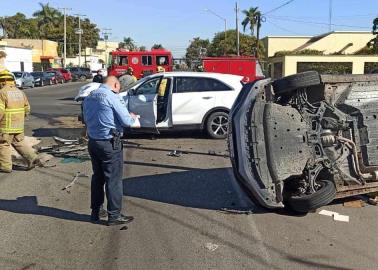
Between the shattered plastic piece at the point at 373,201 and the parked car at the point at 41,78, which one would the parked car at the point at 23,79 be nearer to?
the parked car at the point at 41,78

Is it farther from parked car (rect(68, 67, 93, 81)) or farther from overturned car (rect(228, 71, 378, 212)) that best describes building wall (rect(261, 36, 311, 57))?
overturned car (rect(228, 71, 378, 212))

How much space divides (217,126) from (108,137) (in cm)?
691

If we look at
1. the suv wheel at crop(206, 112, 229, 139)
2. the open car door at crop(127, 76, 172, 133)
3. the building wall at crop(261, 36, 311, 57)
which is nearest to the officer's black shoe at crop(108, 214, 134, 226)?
the open car door at crop(127, 76, 172, 133)

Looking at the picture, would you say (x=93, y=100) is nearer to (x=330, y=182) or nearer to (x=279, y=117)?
(x=279, y=117)

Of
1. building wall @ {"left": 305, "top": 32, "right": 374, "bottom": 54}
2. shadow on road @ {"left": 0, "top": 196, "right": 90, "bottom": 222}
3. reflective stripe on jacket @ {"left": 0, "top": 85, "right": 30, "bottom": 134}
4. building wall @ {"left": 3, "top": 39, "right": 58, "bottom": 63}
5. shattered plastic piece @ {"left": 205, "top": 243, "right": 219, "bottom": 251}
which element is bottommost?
shattered plastic piece @ {"left": 205, "top": 243, "right": 219, "bottom": 251}

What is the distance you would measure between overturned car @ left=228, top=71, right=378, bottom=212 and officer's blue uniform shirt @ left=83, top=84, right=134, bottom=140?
4.43ft

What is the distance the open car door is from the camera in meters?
12.1

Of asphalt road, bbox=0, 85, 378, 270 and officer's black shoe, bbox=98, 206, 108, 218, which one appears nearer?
asphalt road, bbox=0, 85, 378, 270

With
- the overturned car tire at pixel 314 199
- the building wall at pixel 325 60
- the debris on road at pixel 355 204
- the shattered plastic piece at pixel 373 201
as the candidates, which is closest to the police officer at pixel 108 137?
the overturned car tire at pixel 314 199

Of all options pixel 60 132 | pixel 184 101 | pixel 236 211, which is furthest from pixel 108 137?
pixel 60 132

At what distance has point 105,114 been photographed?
588 cm

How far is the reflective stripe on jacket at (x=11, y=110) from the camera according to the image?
8.84 meters

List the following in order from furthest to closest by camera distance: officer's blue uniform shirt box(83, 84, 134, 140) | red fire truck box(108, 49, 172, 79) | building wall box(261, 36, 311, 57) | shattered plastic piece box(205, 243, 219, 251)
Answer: building wall box(261, 36, 311, 57)
red fire truck box(108, 49, 172, 79)
officer's blue uniform shirt box(83, 84, 134, 140)
shattered plastic piece box(205, 243, 219, 251)

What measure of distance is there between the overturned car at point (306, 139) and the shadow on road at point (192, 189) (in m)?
0.75
